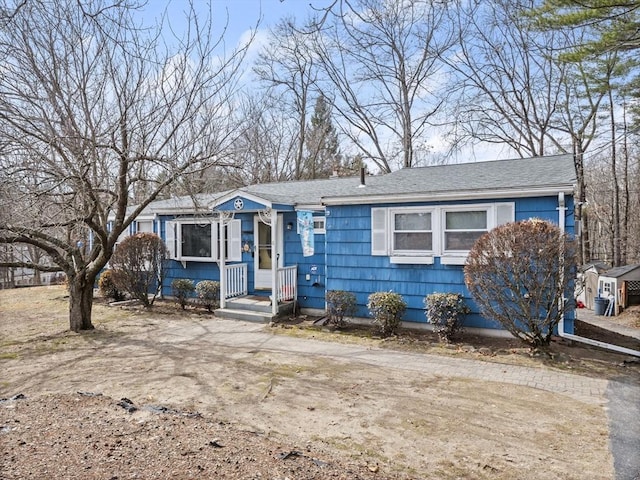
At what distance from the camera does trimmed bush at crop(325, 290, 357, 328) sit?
8289 millimetres

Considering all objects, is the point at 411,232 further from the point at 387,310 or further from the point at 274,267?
the point at 274,267

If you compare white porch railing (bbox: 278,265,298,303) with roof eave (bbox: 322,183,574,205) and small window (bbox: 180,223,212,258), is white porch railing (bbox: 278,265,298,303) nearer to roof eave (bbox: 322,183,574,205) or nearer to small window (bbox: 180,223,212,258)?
roof eave (bbox: 322,183,574,205)

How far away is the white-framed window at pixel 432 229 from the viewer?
7.53 metres

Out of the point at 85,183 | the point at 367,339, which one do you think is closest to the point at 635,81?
the point at 367,339

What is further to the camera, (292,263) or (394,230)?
(292,263)

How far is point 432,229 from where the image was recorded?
7.93m

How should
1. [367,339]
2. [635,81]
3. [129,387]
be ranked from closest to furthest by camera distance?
[129,387]
[367,339]
[635,81]

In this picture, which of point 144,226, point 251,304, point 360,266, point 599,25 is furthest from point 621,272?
point 144,226

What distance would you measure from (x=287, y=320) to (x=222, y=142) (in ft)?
13.0

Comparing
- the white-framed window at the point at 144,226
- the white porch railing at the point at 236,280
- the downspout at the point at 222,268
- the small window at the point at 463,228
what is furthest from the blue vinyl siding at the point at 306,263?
the white-framed window at the point at 144,226

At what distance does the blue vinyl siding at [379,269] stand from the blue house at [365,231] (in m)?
0.02

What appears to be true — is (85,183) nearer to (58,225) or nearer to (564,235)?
(58,225)

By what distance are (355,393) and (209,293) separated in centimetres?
607

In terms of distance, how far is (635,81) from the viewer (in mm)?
13633
